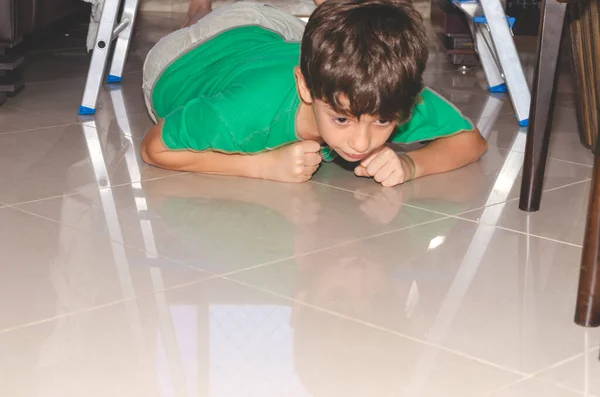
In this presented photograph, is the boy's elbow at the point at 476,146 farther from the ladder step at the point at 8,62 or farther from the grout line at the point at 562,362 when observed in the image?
the ladder step at the point at 8,62

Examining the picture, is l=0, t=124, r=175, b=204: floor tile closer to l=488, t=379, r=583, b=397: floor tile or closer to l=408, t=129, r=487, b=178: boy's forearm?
l=408, t=129, r=487, b=178: boy's forearm

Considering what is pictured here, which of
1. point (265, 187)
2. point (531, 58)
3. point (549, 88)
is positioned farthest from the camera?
point (531, 58)

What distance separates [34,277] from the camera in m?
1.18

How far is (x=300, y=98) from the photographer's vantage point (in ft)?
5.19

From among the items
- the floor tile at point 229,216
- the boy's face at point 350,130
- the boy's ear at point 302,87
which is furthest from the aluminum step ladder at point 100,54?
the boy's face at point 350,130

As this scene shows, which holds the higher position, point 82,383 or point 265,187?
point 82,383

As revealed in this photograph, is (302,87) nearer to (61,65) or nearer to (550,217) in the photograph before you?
(550,217)

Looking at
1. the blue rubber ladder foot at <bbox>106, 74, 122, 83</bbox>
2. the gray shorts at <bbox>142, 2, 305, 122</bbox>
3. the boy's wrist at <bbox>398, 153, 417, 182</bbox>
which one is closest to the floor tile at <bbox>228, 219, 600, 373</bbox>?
the boy's wrist at <bbox>398, 153, 417, 182</bbox>

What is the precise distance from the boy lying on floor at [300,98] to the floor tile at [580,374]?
0.53 meters

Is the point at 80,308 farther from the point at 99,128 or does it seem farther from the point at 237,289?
the point at 99,128

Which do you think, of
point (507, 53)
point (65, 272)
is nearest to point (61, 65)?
point (507, 53)

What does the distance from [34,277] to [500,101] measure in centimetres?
152

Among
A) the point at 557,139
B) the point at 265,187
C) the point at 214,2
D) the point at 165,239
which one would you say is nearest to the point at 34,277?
the point at 165,239

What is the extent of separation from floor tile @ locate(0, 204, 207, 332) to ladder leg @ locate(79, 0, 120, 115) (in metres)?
0.81
